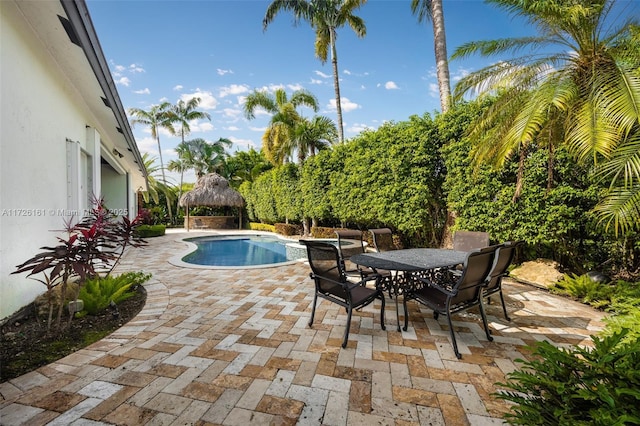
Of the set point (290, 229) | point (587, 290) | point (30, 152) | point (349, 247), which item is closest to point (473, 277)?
point (349, 247)

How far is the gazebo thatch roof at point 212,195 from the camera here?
74.2 feet

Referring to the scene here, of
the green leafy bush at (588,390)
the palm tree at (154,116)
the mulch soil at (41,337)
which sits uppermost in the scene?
the palm tree at (154,116)

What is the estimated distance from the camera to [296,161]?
16.5 meters

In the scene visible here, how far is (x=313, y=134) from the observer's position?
1540 cm

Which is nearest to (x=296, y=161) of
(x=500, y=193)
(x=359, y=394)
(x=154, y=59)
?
(x=154, y=59)

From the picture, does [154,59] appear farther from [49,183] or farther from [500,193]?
[500,193]

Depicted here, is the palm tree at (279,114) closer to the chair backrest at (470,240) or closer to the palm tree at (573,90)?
the palm tree at (573,90)

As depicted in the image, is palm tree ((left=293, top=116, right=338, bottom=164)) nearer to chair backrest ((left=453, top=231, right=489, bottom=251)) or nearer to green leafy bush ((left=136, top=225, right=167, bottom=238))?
green leafy bush ((left=136, top=225, right=167, bottom=238))

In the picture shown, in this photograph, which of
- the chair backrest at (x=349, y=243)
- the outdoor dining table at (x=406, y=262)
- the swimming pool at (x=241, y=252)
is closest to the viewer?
the outdoor dining table at (x=406, y=262)

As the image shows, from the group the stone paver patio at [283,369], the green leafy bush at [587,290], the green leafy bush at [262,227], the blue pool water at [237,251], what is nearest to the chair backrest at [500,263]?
the stone paver patio at [283,369]

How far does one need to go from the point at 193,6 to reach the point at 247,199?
59.3 feet

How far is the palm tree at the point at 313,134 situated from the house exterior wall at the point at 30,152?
10566 millimetres

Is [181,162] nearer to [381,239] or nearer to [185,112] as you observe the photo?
[185,112]

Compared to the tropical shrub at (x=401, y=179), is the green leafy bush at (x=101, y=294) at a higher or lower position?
lower
